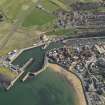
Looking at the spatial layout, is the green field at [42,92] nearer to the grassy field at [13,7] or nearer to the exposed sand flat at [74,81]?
the exposed sand flat at [74,81]

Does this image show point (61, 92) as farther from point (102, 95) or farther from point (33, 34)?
point (33, 34)

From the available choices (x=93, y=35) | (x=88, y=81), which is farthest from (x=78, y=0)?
(x=88, y=81)

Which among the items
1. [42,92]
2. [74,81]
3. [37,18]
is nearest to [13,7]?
[37,18]

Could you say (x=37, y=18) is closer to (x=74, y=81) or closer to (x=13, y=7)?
(x=13, y=7)

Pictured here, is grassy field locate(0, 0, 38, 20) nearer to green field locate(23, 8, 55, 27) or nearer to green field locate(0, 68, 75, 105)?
green field locate(23, 8, 55, 27)

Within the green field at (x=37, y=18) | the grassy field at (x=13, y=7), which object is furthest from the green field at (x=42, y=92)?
the grassy field at (x=13, y=7)

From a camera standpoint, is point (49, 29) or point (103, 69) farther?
point (49, 29)

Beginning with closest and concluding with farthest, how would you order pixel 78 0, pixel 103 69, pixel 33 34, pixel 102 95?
1. pixel 102 95
2. pixel 103 69
3. pixel 33 34
4. pixel 78 0
